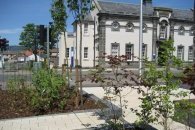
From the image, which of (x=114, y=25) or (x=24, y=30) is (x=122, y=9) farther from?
(x=24, y=30)

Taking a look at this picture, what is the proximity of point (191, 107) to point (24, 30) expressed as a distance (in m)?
82.0

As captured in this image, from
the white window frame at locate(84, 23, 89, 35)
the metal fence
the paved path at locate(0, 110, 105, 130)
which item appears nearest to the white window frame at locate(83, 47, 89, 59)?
the white window frame at locate(84, 23, 89, 35)

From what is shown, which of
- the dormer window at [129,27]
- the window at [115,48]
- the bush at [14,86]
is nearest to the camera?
the bush at [14,86]

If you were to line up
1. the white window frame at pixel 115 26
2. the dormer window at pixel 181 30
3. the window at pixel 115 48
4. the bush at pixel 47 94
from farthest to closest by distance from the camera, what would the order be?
the dormer window at pixel 181 30 → the window at pixel 115 48 → the white window frame at pixel 115 26 → the bush at pixel 47 94

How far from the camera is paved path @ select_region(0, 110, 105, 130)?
7086 mm

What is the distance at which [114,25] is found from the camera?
121ft

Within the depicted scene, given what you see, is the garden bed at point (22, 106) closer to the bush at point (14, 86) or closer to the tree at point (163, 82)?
the bush at point (14, 86)

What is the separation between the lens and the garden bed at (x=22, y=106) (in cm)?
841

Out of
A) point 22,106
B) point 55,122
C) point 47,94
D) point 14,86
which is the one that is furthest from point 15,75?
point 55,122

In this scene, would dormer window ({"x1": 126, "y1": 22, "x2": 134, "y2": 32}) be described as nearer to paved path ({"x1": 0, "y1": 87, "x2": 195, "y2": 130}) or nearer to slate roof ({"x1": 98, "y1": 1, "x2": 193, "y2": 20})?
slate roof ({"x1": 98, "y1": 1, "x2": 193, "y2": 20})

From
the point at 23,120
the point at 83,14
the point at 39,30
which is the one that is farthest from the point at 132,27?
the point at 23,120

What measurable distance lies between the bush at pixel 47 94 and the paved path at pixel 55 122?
2.01ft

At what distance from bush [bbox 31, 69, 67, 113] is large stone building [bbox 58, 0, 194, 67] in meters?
26.1

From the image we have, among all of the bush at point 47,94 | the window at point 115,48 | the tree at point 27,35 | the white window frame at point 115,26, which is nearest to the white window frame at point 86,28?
the white window frame at point 115,26
